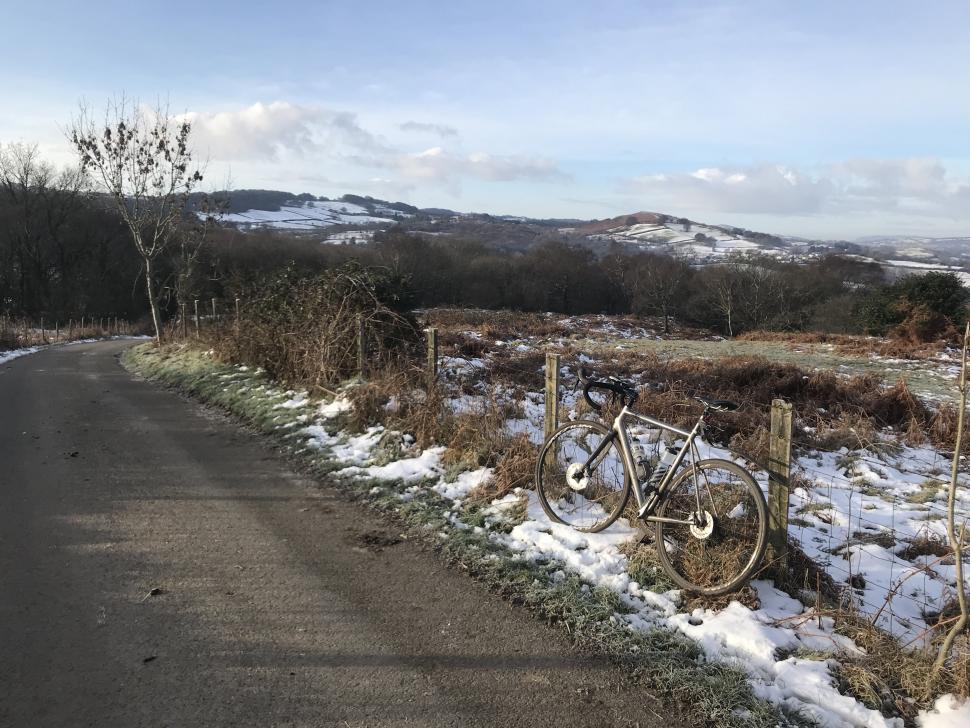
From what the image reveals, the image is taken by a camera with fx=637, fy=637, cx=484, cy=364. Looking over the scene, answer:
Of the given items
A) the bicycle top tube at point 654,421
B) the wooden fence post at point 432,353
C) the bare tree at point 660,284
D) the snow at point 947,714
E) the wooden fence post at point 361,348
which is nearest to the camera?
the snow at point 947,714

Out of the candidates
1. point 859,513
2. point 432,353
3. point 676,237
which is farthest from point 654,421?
point 676,237

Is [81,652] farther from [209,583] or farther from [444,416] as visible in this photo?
[444,416]

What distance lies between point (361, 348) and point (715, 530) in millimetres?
6614

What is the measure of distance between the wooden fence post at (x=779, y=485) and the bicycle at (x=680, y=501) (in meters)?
0.16

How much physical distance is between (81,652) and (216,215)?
2086cm

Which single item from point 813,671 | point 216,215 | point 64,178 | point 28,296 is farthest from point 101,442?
point 64,178

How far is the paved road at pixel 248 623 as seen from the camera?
309 centimetres

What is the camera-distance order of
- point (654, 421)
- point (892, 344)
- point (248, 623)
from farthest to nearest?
point (892, 344)
point (654, 421)
point (248, 623)

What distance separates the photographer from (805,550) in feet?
16.3

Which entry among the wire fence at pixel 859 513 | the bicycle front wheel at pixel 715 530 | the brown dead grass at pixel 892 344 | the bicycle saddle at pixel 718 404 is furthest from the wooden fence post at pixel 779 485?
the brown dead grass at pixel 892 344

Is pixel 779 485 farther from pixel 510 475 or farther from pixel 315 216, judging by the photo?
pixel 315 216

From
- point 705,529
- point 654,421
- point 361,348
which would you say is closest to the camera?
point 705,529

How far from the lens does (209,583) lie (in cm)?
436

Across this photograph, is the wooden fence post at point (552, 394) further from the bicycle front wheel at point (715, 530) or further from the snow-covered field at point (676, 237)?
the snow-covered field at point (676, 237)
